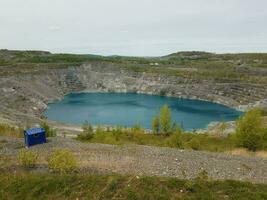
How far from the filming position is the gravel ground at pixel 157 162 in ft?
51.5

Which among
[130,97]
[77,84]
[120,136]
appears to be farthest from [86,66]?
[120,136]

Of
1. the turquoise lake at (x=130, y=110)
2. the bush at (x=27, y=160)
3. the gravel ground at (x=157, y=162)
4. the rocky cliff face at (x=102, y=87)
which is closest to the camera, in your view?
the gravel ground at (x=157, y=162)

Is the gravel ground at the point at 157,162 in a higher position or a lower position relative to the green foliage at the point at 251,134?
higher

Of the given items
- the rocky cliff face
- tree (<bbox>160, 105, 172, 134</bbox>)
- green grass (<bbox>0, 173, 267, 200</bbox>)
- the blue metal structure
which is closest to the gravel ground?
the blue metal structure

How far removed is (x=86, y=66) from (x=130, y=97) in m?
34.3

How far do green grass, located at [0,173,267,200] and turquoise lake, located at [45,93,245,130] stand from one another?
52.2m

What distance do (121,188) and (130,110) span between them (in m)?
74.5

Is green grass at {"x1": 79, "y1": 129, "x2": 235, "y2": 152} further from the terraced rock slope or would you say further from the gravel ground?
the terraced rock slope

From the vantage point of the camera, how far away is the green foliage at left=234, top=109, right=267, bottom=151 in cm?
3020

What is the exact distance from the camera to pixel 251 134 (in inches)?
1200

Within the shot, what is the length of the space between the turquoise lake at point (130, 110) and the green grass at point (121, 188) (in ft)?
171

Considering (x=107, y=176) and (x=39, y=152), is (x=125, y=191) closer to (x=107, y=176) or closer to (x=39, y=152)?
(x=107, y=176)

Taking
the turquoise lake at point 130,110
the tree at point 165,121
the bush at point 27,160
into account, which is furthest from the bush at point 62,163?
the turquoise lake at point 130,110

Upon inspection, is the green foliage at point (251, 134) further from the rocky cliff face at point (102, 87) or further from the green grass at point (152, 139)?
the rocky cliff face at point (102, 87)
